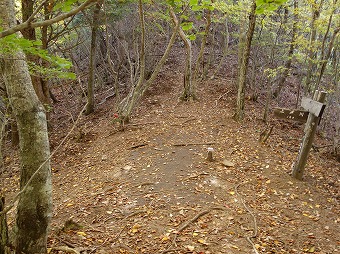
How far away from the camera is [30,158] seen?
3377 mm

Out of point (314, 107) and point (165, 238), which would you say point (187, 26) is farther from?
point (314, 107)

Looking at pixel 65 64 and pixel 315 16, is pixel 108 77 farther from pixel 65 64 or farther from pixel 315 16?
pixel 65 64

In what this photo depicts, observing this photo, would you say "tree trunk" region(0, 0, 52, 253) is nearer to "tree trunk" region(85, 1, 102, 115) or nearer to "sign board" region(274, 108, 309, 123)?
"sign board" region(274, 108, 309, 123)

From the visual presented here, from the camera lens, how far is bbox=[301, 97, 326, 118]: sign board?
5.71m

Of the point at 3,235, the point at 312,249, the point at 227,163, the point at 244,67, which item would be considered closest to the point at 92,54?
the point at 244,67

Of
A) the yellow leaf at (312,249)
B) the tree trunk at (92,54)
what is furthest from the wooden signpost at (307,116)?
the tree trunk at (92,54)

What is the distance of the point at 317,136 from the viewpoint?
1180cm

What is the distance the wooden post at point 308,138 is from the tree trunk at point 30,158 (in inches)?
223

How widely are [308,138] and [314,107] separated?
802mm

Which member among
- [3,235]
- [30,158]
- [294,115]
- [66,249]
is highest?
[30,158]

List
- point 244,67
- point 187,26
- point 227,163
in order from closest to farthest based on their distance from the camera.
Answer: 1. point 187,26
2. point 227,163
3. point 244,67

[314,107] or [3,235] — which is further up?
[314,107]

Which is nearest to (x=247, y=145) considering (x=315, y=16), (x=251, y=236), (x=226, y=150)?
(x=226, y=150)

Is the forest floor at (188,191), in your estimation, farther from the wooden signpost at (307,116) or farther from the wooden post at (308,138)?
the wooden signpost at (307,116)
